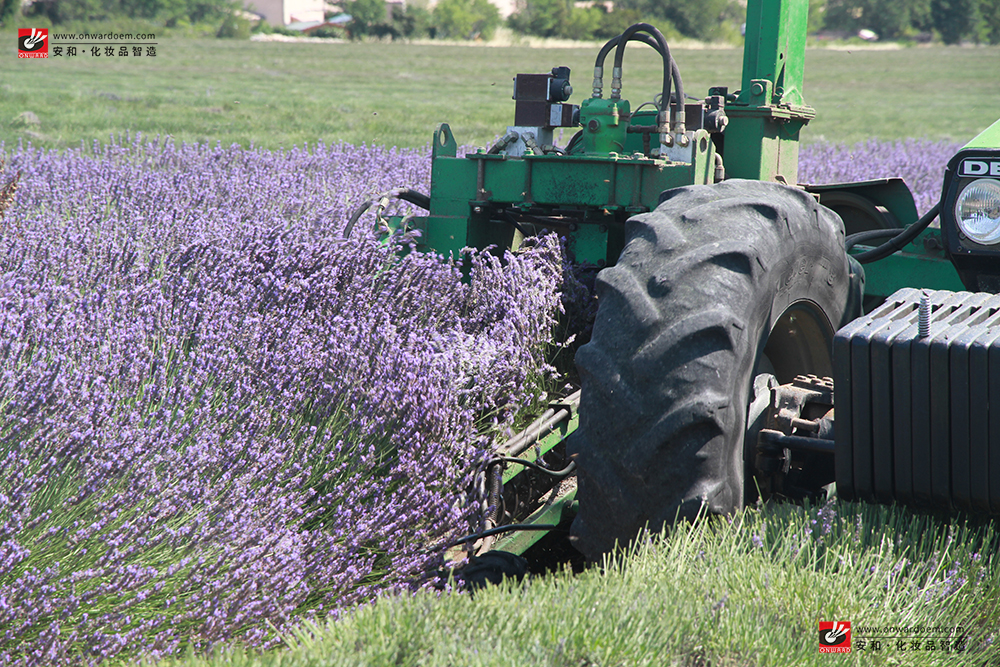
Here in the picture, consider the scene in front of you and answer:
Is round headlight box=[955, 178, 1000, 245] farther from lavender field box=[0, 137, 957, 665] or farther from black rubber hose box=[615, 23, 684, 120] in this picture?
lavender field box=[0, 137, 957, 665]

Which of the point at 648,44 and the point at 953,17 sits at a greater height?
the point at 953,17

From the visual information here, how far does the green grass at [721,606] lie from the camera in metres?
1.73

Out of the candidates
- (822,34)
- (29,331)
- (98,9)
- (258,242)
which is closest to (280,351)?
(29,331)

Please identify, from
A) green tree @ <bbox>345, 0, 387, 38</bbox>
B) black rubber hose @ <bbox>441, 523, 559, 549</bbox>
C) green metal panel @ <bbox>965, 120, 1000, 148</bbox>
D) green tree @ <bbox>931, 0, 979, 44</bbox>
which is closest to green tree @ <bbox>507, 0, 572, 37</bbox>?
green tree @ <bbox>345, 0, 387, 38</bbox>

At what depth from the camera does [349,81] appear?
1104 inches

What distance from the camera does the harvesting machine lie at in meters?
2.07

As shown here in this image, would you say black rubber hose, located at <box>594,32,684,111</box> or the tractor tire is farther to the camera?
black rubber hose, located at <box>594,32,684,111</box>

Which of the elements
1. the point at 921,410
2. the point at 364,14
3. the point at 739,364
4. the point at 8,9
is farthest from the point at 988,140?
the point at 364,14

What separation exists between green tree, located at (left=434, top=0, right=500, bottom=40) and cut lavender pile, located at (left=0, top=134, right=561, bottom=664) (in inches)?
2277

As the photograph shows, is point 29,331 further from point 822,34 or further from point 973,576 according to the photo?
point 822,34
